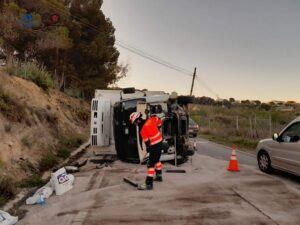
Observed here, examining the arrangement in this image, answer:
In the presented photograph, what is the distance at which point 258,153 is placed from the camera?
1101cm

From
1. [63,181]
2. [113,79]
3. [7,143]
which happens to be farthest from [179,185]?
[113,79]

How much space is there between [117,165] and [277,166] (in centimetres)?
530

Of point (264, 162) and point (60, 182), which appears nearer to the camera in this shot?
point (60, 182)

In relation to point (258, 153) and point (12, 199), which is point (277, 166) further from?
point (12, 199)

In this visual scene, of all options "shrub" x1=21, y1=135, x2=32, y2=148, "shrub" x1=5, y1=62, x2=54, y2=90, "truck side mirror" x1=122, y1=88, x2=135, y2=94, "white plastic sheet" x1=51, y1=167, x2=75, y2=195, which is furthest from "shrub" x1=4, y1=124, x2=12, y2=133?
"shrub" x1=5, y1=62, x2=54, y2=90

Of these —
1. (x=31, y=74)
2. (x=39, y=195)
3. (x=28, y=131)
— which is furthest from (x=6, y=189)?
(x=31, y=74)

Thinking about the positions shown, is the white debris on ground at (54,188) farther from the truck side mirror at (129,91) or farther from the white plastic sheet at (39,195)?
the truck side mirror at (129,91)

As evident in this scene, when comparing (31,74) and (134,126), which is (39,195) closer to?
(134,126)

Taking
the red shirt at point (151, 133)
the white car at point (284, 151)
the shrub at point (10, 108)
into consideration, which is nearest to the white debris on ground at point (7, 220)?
the red shirt at point (151, 133)

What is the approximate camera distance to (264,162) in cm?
1062

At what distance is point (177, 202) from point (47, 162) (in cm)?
568

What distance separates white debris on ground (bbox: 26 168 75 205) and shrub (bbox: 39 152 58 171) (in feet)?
8.63

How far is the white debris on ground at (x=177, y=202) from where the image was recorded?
20.1ft

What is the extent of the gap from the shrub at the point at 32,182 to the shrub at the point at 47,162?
1468mm
